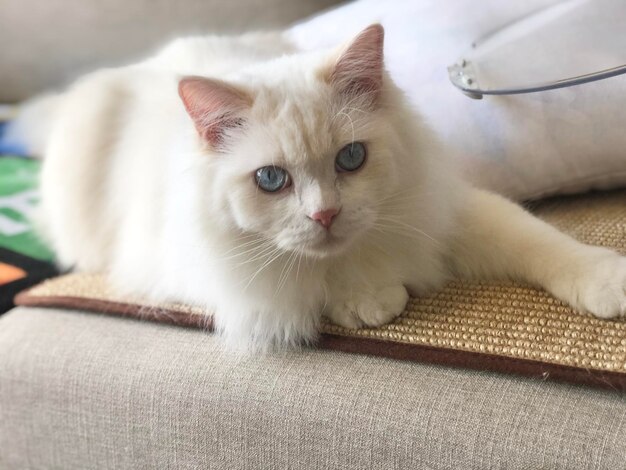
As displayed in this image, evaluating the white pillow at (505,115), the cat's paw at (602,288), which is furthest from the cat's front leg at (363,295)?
the white pillow at (505,115)

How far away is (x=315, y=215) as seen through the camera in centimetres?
86

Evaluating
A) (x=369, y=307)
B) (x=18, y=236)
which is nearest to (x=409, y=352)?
(x=369, y=307)

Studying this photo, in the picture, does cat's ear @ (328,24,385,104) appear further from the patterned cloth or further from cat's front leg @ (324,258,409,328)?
the patterned cloth

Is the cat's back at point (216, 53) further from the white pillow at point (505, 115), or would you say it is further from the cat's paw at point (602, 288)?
the cat's paw at point (602, 288)

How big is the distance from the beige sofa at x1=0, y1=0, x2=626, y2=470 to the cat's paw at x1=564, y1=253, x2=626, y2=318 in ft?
0.47

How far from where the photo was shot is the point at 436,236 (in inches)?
42.6

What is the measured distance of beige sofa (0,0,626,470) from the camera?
77 centimetres

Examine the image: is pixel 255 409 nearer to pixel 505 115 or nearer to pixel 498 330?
pixel 498 330

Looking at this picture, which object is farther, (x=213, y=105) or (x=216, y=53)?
(x=216, y=53)

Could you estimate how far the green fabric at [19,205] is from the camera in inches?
60.8

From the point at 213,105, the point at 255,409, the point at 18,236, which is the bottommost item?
the point at 255,409

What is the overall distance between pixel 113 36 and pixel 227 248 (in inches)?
51.4

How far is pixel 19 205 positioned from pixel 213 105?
103 centimetres

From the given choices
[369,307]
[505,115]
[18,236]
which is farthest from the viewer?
[18,236]
